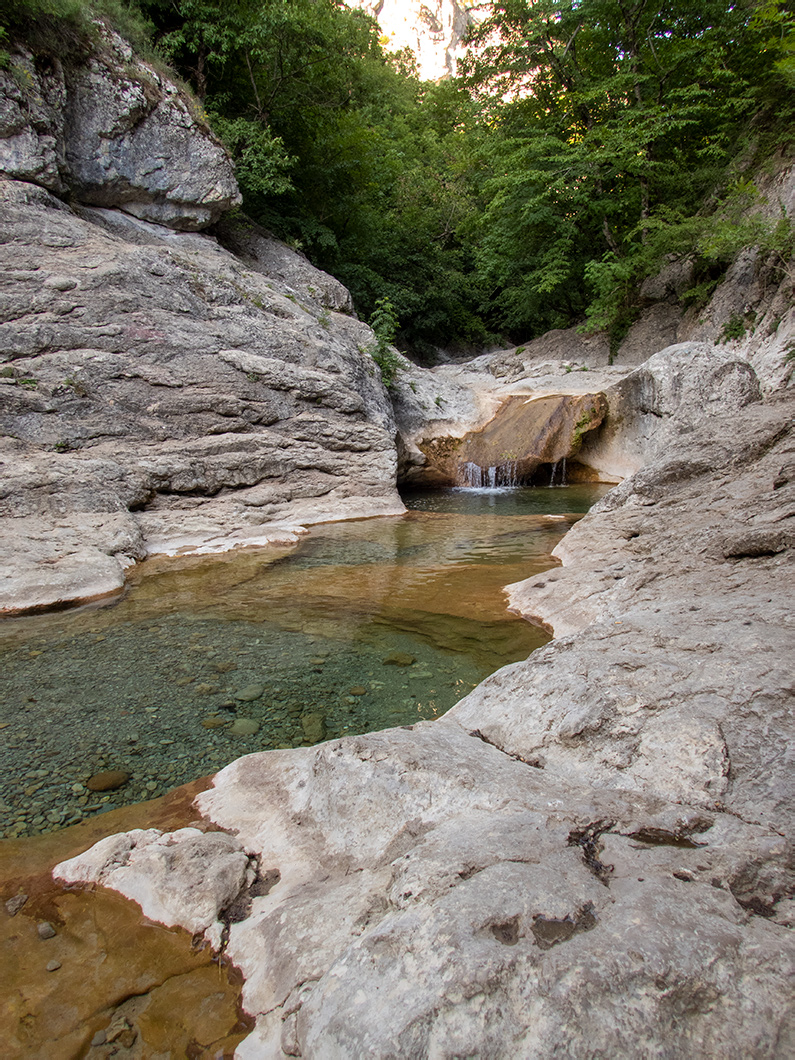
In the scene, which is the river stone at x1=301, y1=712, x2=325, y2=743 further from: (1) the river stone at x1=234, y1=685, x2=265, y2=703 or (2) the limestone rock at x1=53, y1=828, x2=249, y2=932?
(2) the limestone rock at x1=53, y1=828, x2=249, y2=932

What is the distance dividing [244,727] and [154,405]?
24.9 feet

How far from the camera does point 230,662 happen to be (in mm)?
4488

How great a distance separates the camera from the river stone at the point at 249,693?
3.95m

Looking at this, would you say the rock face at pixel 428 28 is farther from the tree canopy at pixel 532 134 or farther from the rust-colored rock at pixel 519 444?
the rust-colored rock at pixel 519 444

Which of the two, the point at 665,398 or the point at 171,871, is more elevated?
the point at 665,398

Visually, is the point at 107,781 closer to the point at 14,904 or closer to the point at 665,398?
the point at 14,904

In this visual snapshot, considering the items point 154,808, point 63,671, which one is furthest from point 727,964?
point 63,671

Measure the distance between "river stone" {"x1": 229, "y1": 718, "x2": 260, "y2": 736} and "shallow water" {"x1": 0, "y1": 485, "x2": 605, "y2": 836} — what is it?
15mm

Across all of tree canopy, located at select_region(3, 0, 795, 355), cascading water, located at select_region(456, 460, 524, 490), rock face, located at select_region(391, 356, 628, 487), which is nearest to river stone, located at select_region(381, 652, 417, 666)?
rock face, located at select_region(391, 356, 628, 487)

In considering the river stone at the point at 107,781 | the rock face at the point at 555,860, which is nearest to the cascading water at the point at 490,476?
the rock face at the point at 555,860

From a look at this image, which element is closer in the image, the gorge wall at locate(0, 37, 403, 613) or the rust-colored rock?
the gorge wall at locate(0, 37, 403, 613)

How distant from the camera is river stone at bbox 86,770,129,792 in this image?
2994mm

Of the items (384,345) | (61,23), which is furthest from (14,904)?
(61,23)

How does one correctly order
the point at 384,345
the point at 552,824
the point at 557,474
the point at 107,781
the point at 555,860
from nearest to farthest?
the point at 555,860 < the point at 552,824 < the point at 107,781 < the point at 384,345 < the point at 557,474
